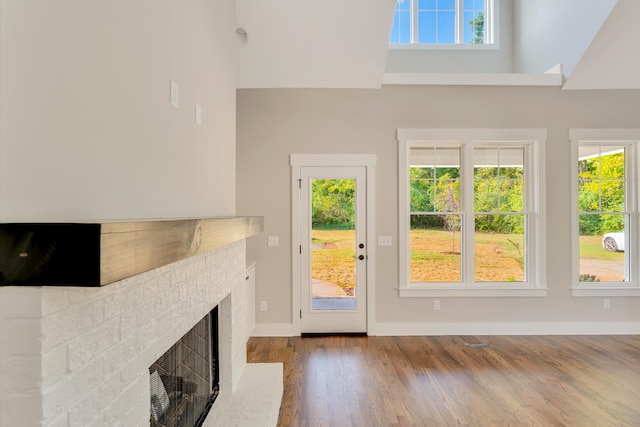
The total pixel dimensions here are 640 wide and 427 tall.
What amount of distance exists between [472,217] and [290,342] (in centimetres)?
247

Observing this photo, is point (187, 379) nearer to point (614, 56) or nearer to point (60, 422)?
point (60, 422)

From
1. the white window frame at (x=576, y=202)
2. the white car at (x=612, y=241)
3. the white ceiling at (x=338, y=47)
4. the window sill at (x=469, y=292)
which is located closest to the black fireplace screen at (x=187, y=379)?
the window sill at (x=469, y=292)

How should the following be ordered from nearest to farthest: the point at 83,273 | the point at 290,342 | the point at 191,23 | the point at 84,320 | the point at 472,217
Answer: the point at 83,273, the point at 84,320, the point at 191,23, the point at 290,342, the point at 472,217

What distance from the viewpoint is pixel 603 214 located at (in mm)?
3945

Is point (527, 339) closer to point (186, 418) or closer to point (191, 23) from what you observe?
point (186, 418)

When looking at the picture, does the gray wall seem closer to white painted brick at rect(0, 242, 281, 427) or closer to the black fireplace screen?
the black fireplace screen

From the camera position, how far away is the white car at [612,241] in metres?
3.97

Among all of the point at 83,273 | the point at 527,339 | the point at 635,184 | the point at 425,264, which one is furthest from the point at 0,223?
the point at 635,184

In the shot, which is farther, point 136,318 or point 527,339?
point 527,339

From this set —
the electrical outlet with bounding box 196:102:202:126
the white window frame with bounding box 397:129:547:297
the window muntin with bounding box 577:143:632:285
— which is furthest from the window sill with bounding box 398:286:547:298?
the electrical outlet with bounding box 196:102:202:126

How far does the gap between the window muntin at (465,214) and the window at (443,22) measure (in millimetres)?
1614

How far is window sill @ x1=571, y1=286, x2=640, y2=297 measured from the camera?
3830 millimetres

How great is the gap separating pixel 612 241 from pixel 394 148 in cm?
278

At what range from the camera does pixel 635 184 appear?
3.91 m
